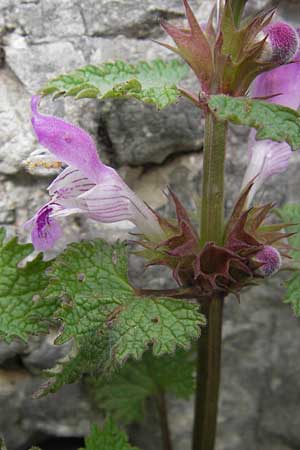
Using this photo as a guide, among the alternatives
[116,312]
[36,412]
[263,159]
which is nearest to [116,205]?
[116,312]

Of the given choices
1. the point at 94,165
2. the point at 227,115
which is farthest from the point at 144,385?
the point at 227,115

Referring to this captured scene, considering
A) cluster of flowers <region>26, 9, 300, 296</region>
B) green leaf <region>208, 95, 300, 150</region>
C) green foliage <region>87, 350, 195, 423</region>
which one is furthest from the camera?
green foliage <region>87, 350, 195, 423</region>

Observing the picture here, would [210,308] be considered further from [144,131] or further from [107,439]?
[144,131]

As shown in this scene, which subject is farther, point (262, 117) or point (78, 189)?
point (78, 189)

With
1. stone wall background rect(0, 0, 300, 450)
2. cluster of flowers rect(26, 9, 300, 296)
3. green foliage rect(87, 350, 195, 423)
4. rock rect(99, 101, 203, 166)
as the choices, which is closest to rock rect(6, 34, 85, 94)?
stone wall background rect(0, 0, 300, 450)

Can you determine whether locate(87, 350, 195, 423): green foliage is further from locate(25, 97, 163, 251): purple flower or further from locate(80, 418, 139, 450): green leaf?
locate(25, 97, 163, 251): purple flower
